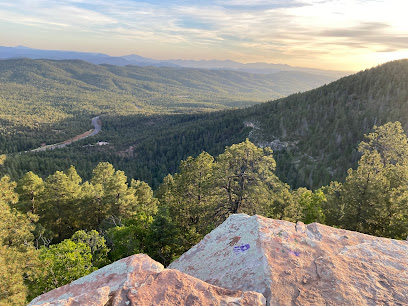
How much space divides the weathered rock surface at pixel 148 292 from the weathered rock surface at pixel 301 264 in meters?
1.18

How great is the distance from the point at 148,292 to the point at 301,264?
5046 millimetres

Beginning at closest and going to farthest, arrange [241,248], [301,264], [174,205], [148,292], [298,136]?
[148,292], [301,264], [241,248], [174,205], [298,136]

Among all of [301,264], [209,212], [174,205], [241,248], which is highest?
[301,264]

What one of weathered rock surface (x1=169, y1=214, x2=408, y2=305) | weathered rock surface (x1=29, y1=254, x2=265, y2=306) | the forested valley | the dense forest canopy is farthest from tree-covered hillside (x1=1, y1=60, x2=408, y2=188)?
weathered rock surface (x1=29, y1=254, x2=265, y2=306)

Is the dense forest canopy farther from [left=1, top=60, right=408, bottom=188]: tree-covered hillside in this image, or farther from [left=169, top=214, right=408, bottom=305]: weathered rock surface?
[left=1, top=60, right=408, bottom=188]: tree-covered hillside

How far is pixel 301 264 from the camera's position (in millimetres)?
8062

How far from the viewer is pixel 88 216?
126ft

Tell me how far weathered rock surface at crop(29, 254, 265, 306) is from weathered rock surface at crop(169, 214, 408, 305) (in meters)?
1.18

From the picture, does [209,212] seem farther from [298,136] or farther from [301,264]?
[298,136]

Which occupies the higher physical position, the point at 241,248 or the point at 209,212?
the point at 241,248

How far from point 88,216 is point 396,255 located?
39.6 metres

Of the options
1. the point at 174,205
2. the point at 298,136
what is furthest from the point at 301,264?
the point at 298,136

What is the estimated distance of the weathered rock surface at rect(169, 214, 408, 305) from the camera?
680 cm

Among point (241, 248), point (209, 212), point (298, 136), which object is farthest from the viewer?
point (298, 136)
